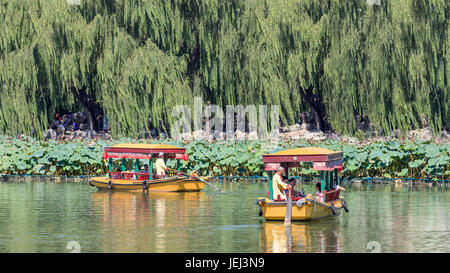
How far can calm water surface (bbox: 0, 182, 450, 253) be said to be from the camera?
19188mm

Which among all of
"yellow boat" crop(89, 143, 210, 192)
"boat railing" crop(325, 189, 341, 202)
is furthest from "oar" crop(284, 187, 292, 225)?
"yellow boat" crop(89, 143, 210, 192)

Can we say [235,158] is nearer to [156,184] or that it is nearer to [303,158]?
[156,184]

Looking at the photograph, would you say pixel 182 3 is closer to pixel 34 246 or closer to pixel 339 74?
pixel 339 74

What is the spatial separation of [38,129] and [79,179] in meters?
3.87

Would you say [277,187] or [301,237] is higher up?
[277,187]

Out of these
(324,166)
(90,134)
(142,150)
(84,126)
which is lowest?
(324,166)

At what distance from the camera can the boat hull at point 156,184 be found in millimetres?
31344

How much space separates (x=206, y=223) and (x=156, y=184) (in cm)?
907

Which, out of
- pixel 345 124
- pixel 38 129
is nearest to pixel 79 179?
pixel 38 129

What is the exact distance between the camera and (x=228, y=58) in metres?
41.0

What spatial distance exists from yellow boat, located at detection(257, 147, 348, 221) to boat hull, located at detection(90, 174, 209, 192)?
22.1 feet

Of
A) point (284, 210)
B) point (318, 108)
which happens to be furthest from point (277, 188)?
point (318, 108)

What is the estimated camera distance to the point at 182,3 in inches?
1631

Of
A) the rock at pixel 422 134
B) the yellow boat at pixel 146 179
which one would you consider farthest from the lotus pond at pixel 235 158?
the yellow boat at pixel 146 179
